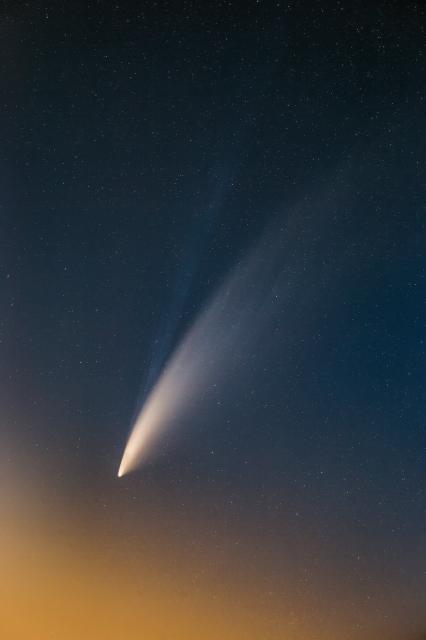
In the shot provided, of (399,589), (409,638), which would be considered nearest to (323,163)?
(399,589)

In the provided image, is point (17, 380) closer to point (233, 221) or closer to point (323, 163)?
point (233, 221)

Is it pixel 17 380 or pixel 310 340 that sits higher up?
pixel 17 380

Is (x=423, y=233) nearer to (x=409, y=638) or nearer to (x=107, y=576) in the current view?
(x=409, y=638)

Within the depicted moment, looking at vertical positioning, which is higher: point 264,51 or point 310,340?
point 264,51

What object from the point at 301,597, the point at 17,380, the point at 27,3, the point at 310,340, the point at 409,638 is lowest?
the point at 409,638

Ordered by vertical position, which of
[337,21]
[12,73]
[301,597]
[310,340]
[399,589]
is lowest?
[399,589]

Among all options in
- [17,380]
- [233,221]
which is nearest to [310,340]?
[233,221]

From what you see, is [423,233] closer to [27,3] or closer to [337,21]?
[337,21]
